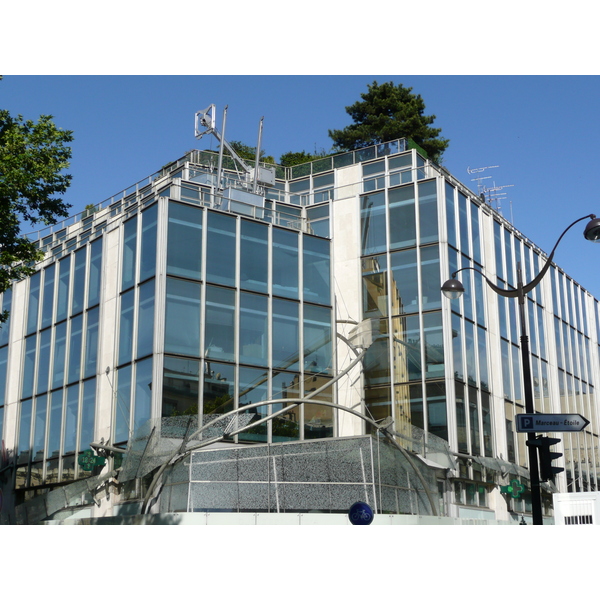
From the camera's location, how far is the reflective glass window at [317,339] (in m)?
28.6

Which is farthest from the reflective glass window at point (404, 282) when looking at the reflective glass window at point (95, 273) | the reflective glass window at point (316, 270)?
the reflective glass window at point (95, 273)

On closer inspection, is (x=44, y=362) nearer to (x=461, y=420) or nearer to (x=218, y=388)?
(x=218, y=388)

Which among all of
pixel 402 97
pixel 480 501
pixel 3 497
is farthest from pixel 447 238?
pixel 402 97

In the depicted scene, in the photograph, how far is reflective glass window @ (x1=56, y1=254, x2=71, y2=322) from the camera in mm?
30636

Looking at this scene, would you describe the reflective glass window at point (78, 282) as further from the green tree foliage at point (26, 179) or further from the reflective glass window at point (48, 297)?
the green tree foliage at point (26, 179)

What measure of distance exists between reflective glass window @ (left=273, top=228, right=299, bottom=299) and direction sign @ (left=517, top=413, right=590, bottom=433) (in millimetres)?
15629

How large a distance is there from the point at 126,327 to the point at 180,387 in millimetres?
3361

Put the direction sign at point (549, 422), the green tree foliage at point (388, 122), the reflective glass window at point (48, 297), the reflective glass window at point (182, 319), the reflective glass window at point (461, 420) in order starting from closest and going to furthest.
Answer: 1. the direction sign at point (549, 422)
2. the reflective glass window at point (182, 319)
3. the reflective glass window at point (461, 420)
4. the reflective glass window at point (48, 297)
5. the green tree foliage at point (388, 122)

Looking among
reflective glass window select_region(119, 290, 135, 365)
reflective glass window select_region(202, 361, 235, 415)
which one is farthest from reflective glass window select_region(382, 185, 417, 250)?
reflective glass window select_region(119, 290, 135, 365)

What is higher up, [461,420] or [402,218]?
[402,218]

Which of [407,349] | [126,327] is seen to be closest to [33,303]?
[126,327]

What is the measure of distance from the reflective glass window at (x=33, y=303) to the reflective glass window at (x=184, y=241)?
8641 millimetres

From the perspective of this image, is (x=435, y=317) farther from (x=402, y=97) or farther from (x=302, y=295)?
(x=402, y=97)

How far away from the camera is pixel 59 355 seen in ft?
98.7
